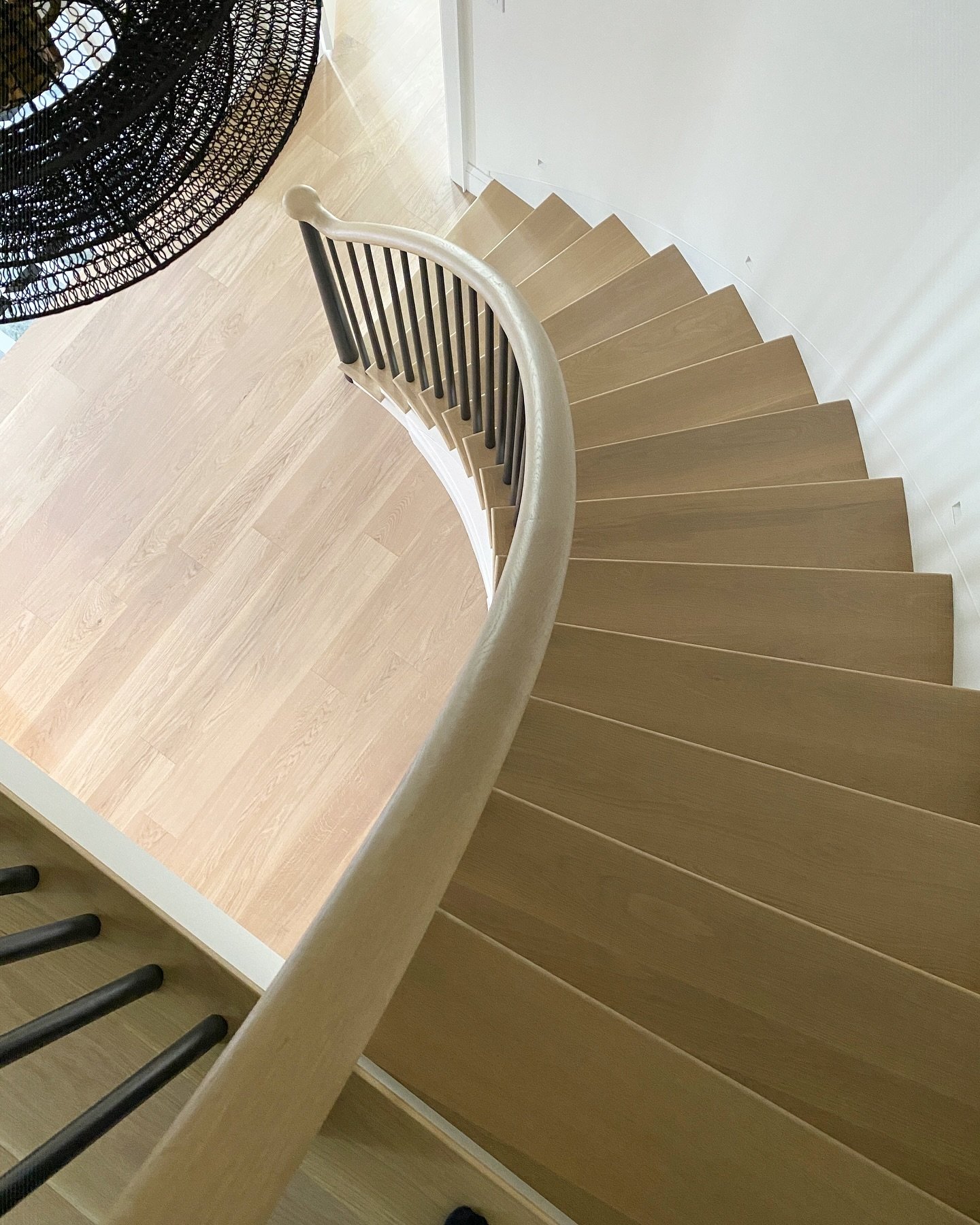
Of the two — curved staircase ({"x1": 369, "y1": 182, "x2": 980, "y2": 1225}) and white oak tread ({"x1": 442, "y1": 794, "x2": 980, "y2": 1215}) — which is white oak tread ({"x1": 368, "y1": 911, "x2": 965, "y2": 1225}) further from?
white oak tread ({"x1": 442, "y1": 794, "x2": 980, "y2": 1215})

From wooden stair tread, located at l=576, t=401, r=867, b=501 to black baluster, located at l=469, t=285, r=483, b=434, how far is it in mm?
373

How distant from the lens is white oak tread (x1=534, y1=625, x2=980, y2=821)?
1.73m

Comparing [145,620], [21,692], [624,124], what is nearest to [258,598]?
[145,620]

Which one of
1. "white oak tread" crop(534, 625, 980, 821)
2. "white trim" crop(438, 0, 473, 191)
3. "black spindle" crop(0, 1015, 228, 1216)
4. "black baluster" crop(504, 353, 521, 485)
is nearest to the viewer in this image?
"black spindle" crop(0, 1015, 228, 1216)

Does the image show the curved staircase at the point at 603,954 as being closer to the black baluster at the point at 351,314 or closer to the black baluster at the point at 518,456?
the black baluster at the point at 518,456

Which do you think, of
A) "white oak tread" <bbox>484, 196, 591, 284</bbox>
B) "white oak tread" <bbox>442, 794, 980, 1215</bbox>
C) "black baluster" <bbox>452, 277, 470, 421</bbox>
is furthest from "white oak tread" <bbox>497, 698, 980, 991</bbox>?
"white oak tread" <bbox>484, 196, 591, 284</bbox>

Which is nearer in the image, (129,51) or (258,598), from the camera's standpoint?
(129,51)

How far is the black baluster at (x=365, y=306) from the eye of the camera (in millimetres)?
2691

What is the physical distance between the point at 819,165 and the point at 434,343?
124 centimetres

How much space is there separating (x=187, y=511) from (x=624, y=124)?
7.43 feet

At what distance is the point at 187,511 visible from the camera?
356 centimetres

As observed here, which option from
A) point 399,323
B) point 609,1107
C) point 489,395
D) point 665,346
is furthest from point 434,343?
point 609,1107

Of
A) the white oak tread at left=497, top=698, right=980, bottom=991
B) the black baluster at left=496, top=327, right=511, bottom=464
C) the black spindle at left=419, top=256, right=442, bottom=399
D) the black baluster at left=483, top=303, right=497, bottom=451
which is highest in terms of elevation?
the black spindle at left=419, top=256, right=442, bottom=399

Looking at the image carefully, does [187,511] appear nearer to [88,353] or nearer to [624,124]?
[88,353]
